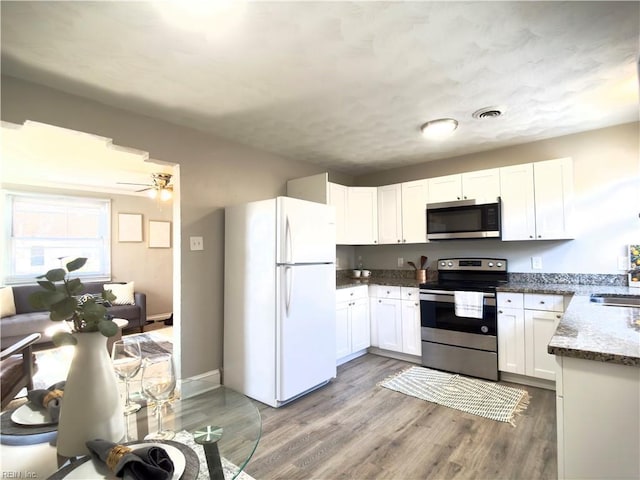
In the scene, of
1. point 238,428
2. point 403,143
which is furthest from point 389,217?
point 238,428

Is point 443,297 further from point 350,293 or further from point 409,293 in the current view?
point 350,293

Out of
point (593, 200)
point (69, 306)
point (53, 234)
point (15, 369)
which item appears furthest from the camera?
Answer: point (53, 234)

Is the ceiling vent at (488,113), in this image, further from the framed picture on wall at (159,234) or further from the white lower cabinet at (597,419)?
the framed picture on wall at (159,234)

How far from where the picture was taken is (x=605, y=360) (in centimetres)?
119

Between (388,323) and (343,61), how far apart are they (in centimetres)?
286

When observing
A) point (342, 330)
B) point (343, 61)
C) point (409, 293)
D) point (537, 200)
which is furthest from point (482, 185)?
point (343, 61)

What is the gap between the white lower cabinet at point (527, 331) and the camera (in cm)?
287

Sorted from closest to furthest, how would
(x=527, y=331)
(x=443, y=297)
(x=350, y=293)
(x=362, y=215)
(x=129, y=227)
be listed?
(x=527, y=331) < (x=443, y=297) < (x=350, y=293) < (x=362, y=215) < (x=129, y=227)

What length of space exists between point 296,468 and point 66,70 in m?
2.74

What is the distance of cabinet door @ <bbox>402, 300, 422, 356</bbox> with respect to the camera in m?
3.59

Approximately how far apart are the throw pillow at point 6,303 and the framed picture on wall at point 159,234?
6.74 feet

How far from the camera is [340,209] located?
13.4ft

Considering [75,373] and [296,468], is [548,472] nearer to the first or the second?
[296,468]

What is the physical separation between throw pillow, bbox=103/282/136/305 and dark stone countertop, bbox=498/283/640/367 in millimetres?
5698
